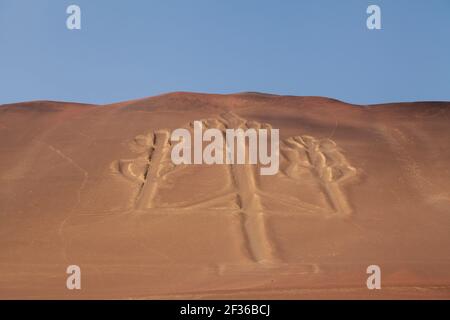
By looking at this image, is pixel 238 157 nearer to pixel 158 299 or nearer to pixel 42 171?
pixel 42 171

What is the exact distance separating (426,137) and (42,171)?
1174cm

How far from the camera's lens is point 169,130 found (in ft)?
60.3

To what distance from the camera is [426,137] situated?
1914cm

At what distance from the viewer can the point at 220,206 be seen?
13.8 metres

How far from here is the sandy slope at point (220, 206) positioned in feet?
31.2

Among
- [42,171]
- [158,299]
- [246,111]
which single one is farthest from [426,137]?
[158,299]

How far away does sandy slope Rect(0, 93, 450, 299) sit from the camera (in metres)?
9.52

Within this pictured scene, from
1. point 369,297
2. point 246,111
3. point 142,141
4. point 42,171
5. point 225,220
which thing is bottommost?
point 369,297

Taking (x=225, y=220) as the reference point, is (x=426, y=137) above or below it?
above

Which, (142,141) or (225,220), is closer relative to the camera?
(225,220)

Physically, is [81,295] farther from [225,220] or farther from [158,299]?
[225,220]

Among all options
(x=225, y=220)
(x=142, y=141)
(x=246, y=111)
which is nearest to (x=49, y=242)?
(x=225, y=220)

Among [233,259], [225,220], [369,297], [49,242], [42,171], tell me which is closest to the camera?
[369,297]

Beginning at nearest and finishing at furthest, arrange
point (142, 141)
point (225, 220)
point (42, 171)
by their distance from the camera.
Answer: point (225, 220)
point (42, 171)
point (142, 141)
